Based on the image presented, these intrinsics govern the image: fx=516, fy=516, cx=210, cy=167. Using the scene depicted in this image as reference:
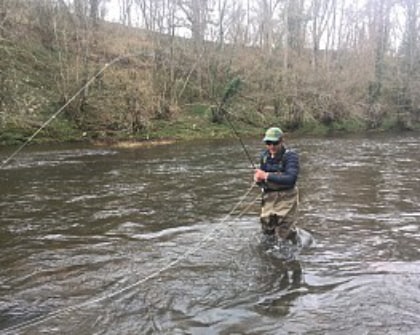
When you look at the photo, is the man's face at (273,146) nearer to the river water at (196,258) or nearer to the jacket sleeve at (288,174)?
the jacket sleeve at (288,174)

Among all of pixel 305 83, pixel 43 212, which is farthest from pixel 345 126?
A: pixel 43 212

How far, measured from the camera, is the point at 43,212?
11.0m

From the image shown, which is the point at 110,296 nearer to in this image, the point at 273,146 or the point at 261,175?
the point at 261,175

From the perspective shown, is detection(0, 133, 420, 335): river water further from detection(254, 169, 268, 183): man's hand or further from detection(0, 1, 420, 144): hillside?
detection(0, 1, 420, 144): hillside

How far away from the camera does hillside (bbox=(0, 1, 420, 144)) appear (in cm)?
2752

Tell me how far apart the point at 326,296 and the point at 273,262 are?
1327mm

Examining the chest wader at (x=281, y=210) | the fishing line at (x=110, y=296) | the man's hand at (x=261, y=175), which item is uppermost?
the man's hand at (x=261, y=175)

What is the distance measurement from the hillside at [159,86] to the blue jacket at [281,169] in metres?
17.1

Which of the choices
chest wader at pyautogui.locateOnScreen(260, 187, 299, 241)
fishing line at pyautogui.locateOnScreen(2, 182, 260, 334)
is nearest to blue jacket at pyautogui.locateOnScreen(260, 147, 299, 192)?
chest wader at pyautogui.locateOnScreen(260, 187, 299, 241)

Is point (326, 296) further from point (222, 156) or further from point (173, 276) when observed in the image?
point (222, 156)

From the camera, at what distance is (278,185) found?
7.66m

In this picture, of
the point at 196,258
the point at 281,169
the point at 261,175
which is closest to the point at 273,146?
the point at 281,169

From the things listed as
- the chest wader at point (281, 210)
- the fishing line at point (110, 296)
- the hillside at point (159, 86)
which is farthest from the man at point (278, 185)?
the hillside at point (159, 86)

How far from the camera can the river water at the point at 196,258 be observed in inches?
220
